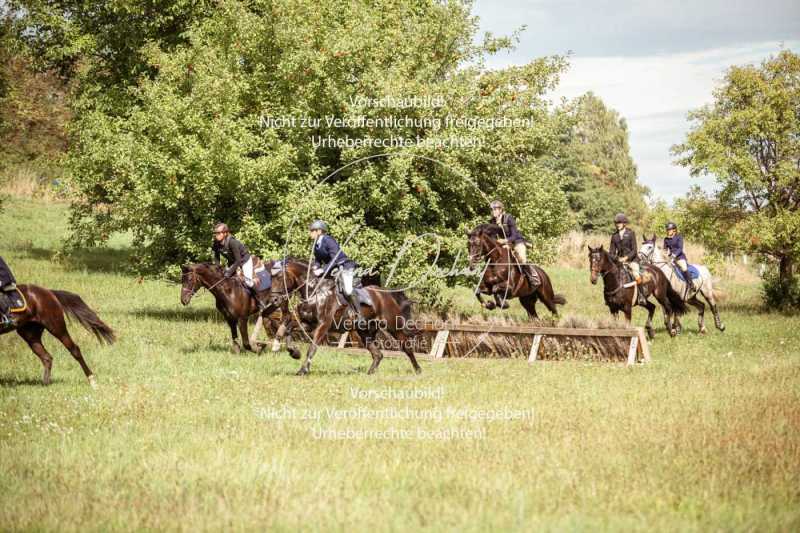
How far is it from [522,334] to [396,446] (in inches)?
350

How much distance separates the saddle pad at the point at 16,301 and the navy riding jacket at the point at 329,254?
17.3ft

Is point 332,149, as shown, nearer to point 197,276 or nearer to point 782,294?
point 197,276

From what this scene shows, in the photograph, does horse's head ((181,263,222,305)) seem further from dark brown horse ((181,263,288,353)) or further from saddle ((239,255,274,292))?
saddle ((239,255,274,292))

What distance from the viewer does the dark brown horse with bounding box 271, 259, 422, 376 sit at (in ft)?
53.1

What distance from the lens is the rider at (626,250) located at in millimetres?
22031

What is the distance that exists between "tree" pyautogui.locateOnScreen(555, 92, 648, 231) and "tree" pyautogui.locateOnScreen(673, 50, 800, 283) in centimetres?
2561

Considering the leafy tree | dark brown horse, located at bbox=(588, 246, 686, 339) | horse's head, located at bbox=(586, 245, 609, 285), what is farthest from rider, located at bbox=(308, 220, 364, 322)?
horse's head, located at bbox=(586, 245, 609, 285)

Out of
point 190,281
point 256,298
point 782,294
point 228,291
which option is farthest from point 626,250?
point 782,294

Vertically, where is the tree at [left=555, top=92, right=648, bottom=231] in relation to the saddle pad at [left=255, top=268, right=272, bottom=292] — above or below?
above

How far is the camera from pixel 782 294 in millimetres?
31406

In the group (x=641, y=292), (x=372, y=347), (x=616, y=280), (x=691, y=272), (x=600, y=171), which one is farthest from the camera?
(x=600, y=171)

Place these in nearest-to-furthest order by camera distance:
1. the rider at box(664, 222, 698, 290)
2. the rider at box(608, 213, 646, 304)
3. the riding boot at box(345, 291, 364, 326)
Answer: the riding boot at box(345, 291, 364, 326), the rider at box(608, 213, 646, 304), the rider at box(664, 222, 698, 290)

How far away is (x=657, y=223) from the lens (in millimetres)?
31094

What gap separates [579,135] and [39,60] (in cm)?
4891
